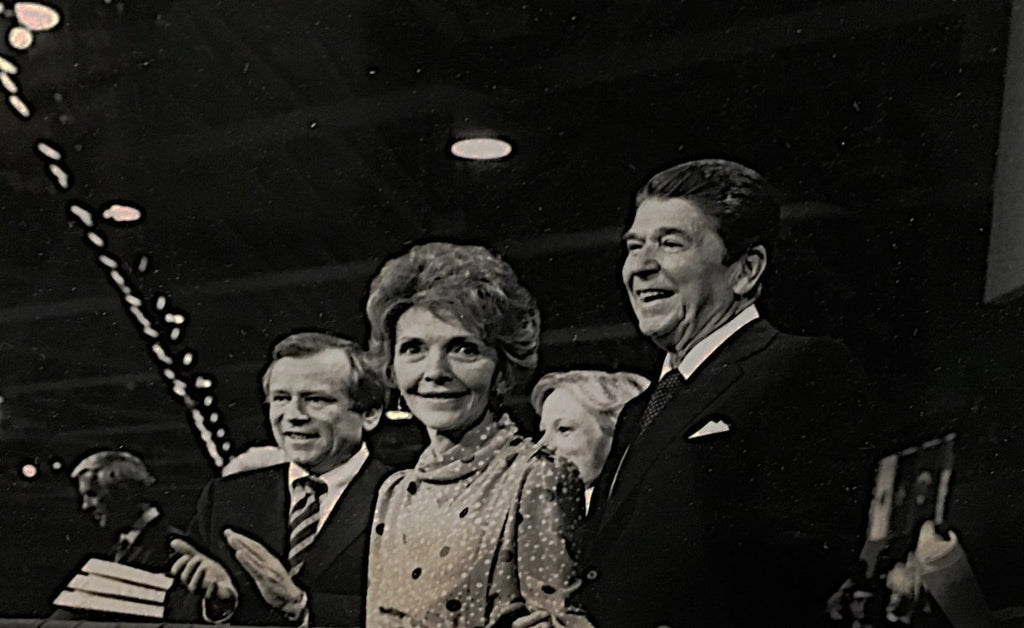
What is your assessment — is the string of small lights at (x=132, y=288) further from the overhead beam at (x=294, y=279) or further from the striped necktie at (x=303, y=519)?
the striped necktie at (x=303, y=519)

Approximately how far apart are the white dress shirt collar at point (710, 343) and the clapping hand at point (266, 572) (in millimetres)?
625

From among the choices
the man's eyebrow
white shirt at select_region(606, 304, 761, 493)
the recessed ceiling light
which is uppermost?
the recessed ceiling light

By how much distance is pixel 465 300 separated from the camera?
133 cm

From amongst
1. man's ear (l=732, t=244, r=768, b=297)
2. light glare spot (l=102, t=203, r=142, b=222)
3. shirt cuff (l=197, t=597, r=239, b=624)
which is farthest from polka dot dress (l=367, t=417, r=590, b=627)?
light glare spot (l=102, t=203, r=142, b=222)

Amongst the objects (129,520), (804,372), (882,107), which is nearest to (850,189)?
(882,107)

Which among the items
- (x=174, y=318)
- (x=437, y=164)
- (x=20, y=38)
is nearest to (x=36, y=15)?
(x=20, y=38)

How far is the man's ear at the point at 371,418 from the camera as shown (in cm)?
136

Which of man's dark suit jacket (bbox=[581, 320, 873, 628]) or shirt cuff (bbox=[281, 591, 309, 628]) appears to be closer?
man's dark suit jacket (bbox=[581, 320, 873, 628])

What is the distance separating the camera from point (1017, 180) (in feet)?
3.98

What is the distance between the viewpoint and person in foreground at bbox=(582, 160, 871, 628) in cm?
120

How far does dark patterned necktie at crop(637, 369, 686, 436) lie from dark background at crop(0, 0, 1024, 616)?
4 centimetres

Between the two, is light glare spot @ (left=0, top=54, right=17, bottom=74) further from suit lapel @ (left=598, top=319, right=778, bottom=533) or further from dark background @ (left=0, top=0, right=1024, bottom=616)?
suit lapel @ (left=598, top=319, right=778, bottom=533)

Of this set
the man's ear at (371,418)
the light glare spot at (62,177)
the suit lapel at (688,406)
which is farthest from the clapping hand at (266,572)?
the light glare spot at (62,177)

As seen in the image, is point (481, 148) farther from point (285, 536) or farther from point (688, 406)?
point (285, 536)
